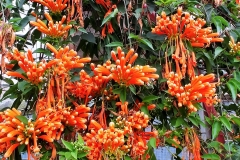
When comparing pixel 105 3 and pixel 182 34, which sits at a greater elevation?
pixel 105 3

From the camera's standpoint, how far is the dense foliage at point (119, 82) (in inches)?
45.3

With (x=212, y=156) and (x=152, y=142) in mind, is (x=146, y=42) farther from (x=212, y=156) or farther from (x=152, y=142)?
(x=212, y=156)

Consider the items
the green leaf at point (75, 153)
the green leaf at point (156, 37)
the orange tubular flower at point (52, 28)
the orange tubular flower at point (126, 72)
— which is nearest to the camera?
the green leaf at point (75, 153)

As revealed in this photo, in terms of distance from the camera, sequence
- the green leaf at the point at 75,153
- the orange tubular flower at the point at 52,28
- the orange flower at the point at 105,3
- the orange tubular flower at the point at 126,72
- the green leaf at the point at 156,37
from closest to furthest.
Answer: the green leaf at the point at 75,153, the orange tubular flower at the point at 126,72, the orange tubular flower at the point at 52,28, the green leaf at the point at 156,37, the orange flower at the point at 105,3

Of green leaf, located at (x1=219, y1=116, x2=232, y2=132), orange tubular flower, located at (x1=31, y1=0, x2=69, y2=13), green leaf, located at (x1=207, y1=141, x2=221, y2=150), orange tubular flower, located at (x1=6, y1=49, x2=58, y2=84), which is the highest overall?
orange tubular flower, located at (x1=31, y1=0, x2=69, y2=13)

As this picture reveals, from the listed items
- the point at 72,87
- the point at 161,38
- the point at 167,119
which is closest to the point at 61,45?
the point at 72,87

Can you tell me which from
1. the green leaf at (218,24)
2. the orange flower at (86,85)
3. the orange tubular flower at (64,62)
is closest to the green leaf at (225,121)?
the green leaf at (218,24)

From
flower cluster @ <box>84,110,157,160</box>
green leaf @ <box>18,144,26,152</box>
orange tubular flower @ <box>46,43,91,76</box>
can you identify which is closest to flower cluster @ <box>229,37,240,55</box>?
flower cluster @ <box>84,110,157,160</box>

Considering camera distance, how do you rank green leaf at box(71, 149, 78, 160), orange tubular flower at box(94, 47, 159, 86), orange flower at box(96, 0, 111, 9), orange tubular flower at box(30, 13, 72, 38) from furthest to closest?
orange flower at box(96, 0, 111, 9), orange tubular flower at box(30, 13, 72, 38), orange tubular flower at box(94, 47, 159, 86), green leaf at box(71, 149, 78, 160)

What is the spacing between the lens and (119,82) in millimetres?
A: 1240

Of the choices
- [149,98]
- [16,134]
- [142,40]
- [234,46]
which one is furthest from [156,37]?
[16,134]

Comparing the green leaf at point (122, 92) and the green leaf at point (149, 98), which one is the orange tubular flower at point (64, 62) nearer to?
the green leaf at point (122, 92)

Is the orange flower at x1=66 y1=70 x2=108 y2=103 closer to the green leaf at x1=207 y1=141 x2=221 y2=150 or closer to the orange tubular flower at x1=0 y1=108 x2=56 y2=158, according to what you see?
the orange tubular flower at x1=0 y1=108 x2=56 y2=158

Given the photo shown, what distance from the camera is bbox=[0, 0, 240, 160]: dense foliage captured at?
3.78 feet
